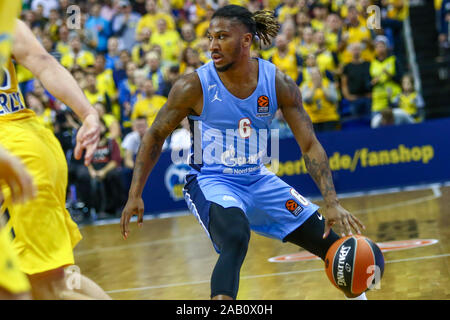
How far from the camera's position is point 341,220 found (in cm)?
472

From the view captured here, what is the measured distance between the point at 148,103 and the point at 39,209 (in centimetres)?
1007

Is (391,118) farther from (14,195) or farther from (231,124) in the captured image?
(14,195)

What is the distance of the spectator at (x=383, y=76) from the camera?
1338cm

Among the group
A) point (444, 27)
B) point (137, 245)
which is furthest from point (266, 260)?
point (444, 27)

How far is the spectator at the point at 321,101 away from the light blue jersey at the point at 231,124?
8120mm

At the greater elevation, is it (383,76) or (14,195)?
(14,195)

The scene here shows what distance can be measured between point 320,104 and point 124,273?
20.4 feet

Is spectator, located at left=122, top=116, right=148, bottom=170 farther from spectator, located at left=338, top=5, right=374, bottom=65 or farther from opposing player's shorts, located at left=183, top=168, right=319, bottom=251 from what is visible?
opposing player's shorts, located at left=183, top=168, right=319, bottom=251

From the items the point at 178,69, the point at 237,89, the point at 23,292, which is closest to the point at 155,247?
the point at 178,69

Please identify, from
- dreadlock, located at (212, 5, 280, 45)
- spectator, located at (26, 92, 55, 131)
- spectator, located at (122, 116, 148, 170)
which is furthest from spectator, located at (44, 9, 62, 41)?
dreadlock, located at (212, 5, 280, 45)

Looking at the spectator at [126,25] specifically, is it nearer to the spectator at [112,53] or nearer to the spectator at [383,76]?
the spectator at [112,53]

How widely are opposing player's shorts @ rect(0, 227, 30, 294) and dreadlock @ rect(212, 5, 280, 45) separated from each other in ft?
9.41

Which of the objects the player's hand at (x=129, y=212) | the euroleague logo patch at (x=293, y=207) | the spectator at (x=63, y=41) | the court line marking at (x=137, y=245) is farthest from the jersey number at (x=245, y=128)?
the spectator at (x=63, y=41)
